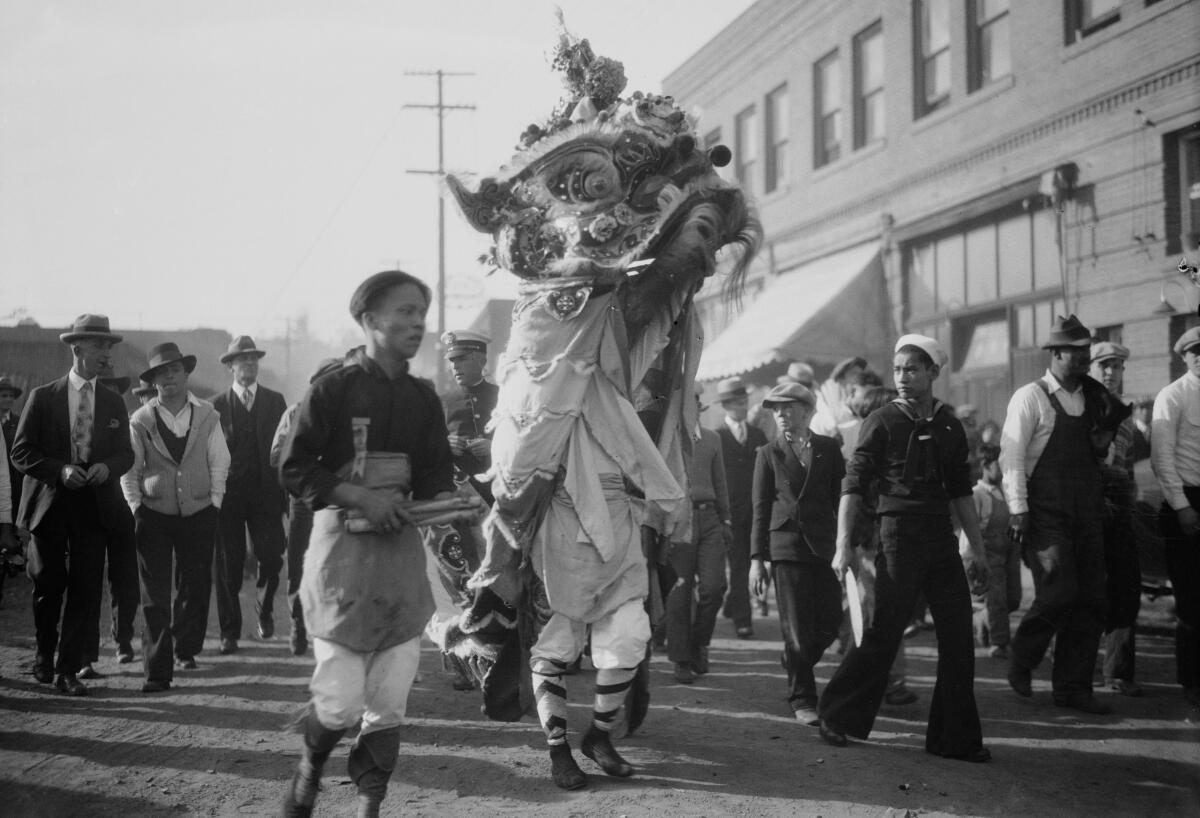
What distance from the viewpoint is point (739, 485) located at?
9250 mm

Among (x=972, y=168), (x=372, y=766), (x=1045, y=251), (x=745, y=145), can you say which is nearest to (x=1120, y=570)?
(x=372, y=766)

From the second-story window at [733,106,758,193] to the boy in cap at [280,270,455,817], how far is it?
58.0ft

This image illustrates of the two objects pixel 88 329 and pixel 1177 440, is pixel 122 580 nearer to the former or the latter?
pixel 88 329

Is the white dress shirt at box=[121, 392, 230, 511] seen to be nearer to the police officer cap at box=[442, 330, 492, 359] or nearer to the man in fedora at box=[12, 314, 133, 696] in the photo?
the man in fedora at box=[12, 314, 133, 696]

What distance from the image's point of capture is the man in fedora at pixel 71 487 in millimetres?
6023

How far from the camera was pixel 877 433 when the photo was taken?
5332 millimetres

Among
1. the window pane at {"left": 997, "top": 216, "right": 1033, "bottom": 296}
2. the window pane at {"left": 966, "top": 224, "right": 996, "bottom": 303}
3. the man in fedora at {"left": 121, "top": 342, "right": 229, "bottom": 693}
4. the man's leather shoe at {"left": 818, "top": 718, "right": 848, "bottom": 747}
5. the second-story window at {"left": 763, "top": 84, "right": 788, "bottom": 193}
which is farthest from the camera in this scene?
the second-story window at {"left": 763, "top": 84, "right": 788, "bottom": 193}

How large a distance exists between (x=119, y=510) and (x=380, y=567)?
3.73 meters

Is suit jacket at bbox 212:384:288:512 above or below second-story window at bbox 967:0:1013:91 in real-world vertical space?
below

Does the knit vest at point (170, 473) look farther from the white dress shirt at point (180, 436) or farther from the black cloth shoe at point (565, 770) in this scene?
the black cloth shoe at point (565, 770)

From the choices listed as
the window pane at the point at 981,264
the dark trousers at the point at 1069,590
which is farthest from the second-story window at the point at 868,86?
the dark trousers at the point at 1069,590

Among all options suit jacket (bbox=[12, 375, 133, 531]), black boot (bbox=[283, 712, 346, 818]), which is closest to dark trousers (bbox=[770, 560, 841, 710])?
black boot (bbox=[283, 712, 346, 818])

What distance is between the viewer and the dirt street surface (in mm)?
4176

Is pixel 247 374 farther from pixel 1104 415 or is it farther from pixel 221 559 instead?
pixel 1104 415
